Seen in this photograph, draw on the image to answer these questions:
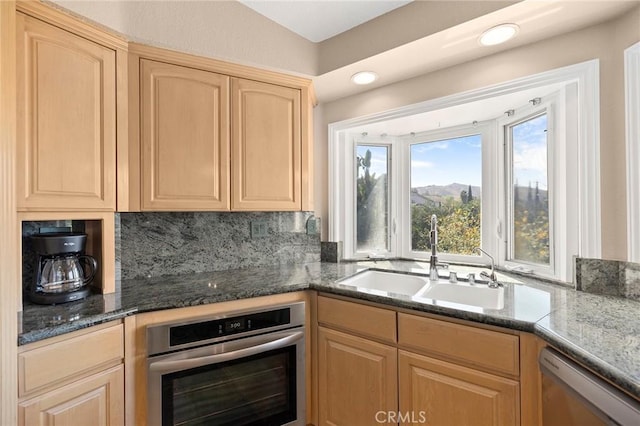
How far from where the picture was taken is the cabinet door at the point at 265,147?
1.91 metres

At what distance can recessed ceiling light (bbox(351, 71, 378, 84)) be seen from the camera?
2037mm

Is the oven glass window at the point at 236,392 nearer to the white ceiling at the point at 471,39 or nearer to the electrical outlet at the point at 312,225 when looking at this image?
the electrical outlet at the point at 312,225

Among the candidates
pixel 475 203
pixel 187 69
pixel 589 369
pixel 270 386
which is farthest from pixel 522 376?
pixel 187 69

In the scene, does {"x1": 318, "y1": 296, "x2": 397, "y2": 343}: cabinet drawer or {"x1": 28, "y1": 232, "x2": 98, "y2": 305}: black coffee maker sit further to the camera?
{"x1": 318, "y1": 296, "x2": 397, "y2": 343}: cabinet drawer

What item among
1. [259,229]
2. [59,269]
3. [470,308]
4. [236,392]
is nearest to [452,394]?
[470,308]

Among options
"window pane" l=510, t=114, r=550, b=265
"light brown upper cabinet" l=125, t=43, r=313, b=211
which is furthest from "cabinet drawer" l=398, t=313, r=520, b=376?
"light brown upper cabinet" l=125, t=43, r=313, b=211

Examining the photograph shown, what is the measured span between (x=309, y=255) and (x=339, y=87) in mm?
1236

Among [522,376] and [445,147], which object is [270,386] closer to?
[522,376]

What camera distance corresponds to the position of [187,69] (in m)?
1.76

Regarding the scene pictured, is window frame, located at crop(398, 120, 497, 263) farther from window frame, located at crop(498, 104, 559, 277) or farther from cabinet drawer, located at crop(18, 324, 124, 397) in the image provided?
cabinet drawer, located at crop(18, 324, 124, 397)

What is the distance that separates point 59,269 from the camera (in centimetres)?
141

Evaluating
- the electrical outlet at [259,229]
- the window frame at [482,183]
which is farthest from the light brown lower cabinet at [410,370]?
the window frame at [482,183]

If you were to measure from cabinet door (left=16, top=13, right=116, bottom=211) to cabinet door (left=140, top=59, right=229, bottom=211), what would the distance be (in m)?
0.17

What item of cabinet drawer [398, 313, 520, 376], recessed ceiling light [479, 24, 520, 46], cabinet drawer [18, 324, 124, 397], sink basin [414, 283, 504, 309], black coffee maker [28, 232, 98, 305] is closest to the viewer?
cabinet drawer [18, 324, 124, 397]
